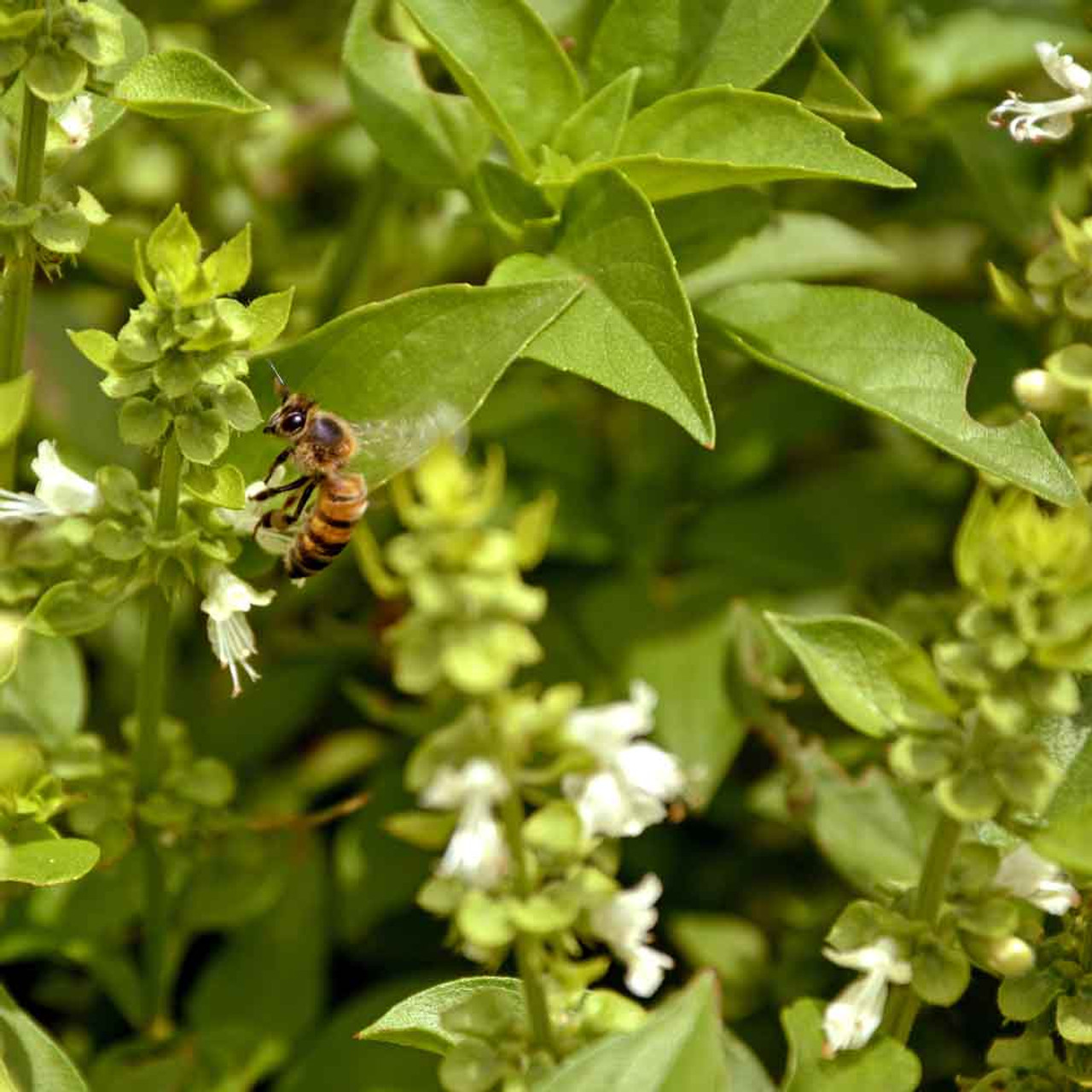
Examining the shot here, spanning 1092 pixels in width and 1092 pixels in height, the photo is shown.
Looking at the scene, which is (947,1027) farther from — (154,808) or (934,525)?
(154,808)

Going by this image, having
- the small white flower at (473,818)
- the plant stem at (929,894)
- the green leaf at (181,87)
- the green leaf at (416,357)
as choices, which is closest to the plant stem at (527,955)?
the small white flower at (473,818)

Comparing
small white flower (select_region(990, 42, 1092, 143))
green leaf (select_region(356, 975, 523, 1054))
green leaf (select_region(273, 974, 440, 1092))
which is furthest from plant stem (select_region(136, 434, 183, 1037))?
small white flower (select_region(990, 42, 1092, 143))

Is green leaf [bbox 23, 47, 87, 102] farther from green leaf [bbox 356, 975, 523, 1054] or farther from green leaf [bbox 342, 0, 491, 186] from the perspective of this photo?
green leaf [bbox 356, 975, 523, 1054]

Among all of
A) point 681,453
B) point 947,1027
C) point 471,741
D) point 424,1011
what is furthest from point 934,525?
point 471,741

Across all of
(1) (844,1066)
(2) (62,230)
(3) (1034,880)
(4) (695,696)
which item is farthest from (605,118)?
(1) (844,1066)

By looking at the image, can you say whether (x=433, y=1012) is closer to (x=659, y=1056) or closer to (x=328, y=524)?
(x=659, y=1056)

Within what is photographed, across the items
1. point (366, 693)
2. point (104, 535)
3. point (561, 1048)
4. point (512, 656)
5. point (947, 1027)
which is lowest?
point (947, 1027)
